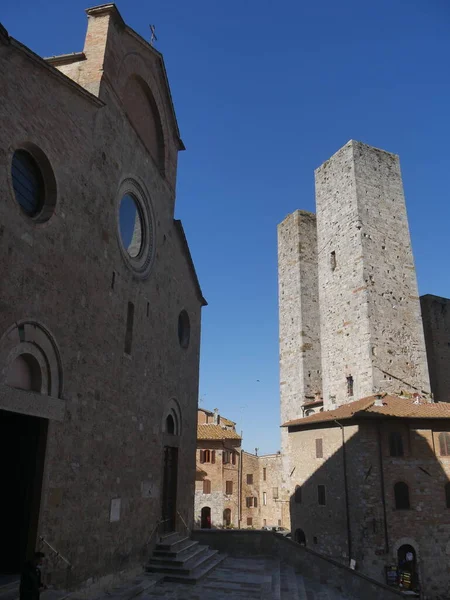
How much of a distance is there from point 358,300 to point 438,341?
22.5 ft

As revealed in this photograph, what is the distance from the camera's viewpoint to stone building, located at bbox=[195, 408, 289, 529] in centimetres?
3350

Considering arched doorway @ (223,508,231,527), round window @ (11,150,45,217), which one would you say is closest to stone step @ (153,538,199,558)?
round window @ (11,150,45,217)

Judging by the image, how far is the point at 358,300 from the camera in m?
22.5

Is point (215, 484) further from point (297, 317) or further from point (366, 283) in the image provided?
point (366, 283)

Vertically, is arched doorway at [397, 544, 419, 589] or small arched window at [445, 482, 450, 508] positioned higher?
small arched window at [445, 482, 450, 508]

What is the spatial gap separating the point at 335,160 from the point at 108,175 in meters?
18.5

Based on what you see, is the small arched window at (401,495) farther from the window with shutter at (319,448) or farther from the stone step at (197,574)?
the stone step at (197,574)

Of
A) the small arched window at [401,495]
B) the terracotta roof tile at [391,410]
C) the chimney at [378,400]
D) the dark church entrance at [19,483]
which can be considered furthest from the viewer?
the chimney at [378,400]

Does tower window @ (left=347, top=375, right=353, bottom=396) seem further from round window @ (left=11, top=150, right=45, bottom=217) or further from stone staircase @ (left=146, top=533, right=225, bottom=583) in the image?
round window @ (left=11, top=150, right=45, bottom=217)

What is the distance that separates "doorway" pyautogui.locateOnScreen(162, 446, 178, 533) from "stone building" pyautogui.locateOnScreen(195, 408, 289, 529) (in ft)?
66.2

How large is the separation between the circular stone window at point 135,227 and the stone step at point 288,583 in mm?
8006

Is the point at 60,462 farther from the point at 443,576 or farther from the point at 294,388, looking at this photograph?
the point at 294,388

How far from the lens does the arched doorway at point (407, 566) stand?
648 inches

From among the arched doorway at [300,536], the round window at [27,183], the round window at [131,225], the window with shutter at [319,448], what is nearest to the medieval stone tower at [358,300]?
the window with shutter at [319,448]
